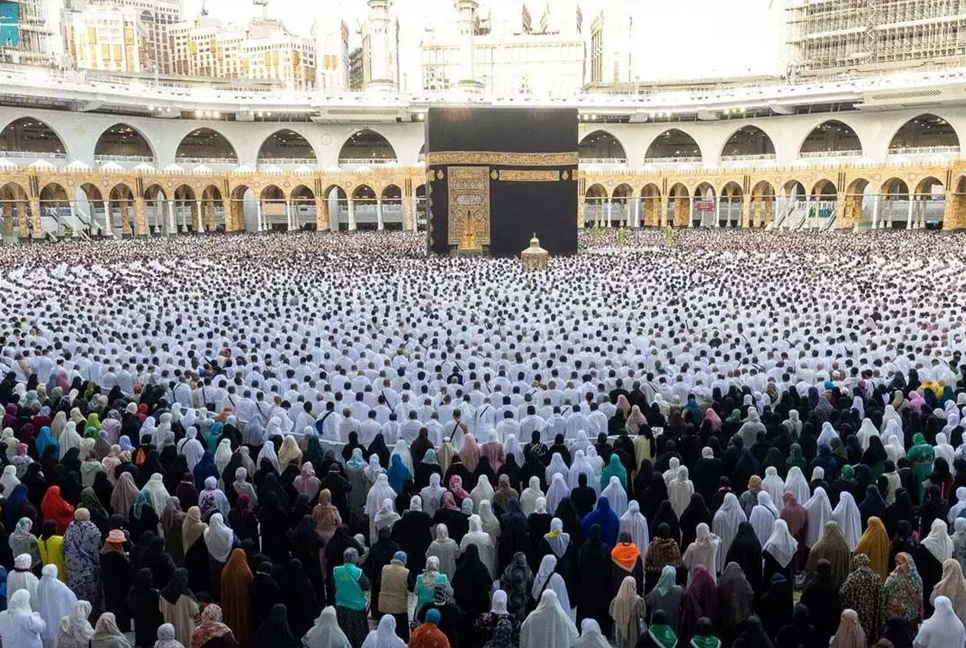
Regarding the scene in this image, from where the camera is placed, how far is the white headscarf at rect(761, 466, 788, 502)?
5.20 m

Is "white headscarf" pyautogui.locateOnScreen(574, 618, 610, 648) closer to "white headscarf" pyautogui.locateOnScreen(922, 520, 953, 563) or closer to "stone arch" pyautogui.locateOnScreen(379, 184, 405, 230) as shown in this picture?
"white headscarf" pyautogui.locateOnScreen(922, 520, 953, 563)

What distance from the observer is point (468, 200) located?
72.8ft

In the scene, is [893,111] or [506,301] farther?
[893,111]

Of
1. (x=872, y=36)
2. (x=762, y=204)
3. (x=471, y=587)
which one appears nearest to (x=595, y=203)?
(x=762, y=204)

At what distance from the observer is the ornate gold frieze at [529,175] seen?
22.3 metres

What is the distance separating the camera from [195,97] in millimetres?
33844

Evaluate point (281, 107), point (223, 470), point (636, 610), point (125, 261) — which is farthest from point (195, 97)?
point (636, 610)

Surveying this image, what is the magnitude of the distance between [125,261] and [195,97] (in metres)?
16.6

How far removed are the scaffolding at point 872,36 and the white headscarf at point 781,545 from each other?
1541 inches

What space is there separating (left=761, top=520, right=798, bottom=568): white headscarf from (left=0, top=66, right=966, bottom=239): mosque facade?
27464mm

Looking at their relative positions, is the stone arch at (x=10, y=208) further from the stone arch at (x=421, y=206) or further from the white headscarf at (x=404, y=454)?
the white headscarf at (x=404, y=454)

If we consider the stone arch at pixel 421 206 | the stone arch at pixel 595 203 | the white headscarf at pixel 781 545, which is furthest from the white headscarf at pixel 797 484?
the stone arch at pixel 595 203

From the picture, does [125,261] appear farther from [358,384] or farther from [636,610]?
[636,610]

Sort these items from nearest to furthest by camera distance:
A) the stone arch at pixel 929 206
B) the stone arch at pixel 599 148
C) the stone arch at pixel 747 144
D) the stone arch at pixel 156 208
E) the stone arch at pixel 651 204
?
the stone arch at pixel 929 206 < the stone arch at pixel 156 208 < the stone arch at pixel 651 204 < the stone arch at pixel 747 144 < the stone arch at pixel 599 148
